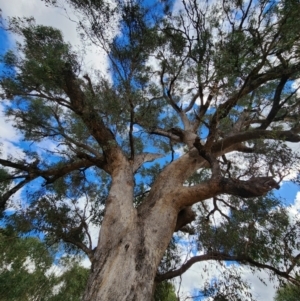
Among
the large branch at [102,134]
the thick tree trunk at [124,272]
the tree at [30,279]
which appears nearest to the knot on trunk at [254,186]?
the thick tree trunk at [124,272]

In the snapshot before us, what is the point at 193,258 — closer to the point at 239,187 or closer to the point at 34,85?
the point at 239,187

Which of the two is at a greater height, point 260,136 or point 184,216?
point 260,136

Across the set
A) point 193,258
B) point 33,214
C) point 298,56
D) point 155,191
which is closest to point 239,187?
point 155,191

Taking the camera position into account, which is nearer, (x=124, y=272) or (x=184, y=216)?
(x=124, y=272)

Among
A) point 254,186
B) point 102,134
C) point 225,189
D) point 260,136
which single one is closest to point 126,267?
point 225,189

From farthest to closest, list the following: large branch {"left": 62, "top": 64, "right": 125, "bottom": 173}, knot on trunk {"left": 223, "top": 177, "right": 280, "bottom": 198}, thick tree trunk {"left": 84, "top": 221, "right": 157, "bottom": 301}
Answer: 1. large branch {"left": 62, "top": 64, "right": 125, "bottom": 173}
2. knot on trunk {"left": 223, "top": 177, "right": 280, "bottom": 198}
3. thick tree trunk {"left": 84, "top": 221, "right": 157, "bottom": 301}

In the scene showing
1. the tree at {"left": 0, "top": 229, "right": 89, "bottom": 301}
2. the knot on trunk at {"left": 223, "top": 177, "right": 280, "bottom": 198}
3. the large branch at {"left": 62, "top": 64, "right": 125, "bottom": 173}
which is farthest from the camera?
the tree at {"left": 0, "top": 229, "right": 89, "bottom": 301}

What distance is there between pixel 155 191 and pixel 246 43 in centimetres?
268

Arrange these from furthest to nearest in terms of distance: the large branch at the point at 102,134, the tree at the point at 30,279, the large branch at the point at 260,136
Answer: the tree at the point at 30,279
the large branch at the point at 102,134
the large branch at the point at 260,136

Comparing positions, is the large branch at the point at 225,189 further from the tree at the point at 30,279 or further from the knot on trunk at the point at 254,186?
the tree at the point at 30,279

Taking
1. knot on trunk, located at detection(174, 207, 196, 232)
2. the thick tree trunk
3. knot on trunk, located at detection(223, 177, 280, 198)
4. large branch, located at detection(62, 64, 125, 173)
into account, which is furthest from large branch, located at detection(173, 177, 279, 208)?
large branch, located at detection(62, 64, 125, 173)

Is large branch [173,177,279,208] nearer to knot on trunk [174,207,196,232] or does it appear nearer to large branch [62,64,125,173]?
knot on trunk [174,207,196,232]

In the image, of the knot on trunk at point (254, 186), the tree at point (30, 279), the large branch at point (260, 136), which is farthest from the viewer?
the tree at point (30, 279)

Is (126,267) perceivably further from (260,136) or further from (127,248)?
(260,136)
